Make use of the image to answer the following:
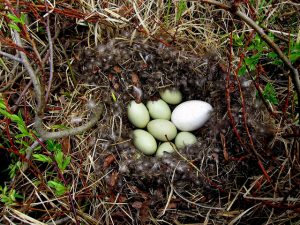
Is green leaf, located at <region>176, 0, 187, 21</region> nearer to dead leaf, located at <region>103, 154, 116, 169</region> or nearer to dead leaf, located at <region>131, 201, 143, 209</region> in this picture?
dead leaf, located at <region>103, 154, 116, 169</region>

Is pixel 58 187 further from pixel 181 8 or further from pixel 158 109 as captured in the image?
pixel 181 8

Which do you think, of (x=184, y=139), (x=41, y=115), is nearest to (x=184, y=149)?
(x=184, y=139)

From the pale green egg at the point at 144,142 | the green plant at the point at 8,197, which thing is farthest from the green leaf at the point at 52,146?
the pale green egg at the point at 144,142

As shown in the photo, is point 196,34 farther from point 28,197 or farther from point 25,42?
point 28,197

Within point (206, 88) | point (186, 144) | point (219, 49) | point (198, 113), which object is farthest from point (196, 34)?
point (186, 144)

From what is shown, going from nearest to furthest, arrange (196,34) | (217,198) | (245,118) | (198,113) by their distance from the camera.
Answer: (245,118) → (217,198) → (198,113) → (196,34)

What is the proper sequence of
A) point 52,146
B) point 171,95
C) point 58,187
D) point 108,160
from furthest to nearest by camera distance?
1. point 171,95
2. point 108,160
3. point 52,146
4. point 58,187
